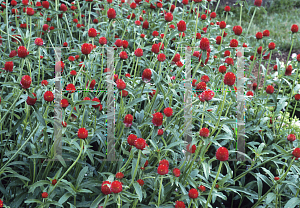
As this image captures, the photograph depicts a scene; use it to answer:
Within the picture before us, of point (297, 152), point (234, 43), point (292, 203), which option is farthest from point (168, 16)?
point (292, 203)

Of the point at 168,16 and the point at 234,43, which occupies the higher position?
the point at 168,16

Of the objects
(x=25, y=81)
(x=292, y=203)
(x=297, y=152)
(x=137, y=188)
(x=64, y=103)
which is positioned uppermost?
(x=25, y=81)

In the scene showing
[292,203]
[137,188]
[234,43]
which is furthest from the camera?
[234,43]

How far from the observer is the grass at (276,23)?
7212mm

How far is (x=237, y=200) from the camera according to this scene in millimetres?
2328

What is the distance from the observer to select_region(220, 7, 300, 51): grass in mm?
7212

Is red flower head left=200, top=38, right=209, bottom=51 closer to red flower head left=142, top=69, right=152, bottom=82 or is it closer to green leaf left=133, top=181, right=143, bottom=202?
red flower head left=142, top=69, right=152, bottom=82

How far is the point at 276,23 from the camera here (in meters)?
8.45

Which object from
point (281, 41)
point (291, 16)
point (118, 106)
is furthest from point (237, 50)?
point (291, 16)

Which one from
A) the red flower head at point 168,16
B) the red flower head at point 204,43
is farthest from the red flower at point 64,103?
the red flower head at point 168,16

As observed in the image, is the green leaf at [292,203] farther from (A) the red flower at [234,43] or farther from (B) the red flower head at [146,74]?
(A) the red flower at [234,43]

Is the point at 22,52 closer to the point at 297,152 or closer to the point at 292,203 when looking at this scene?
the point at 297,152

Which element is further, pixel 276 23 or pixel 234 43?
pixel 276 23

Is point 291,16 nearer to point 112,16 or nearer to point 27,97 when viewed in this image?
point 112,16
